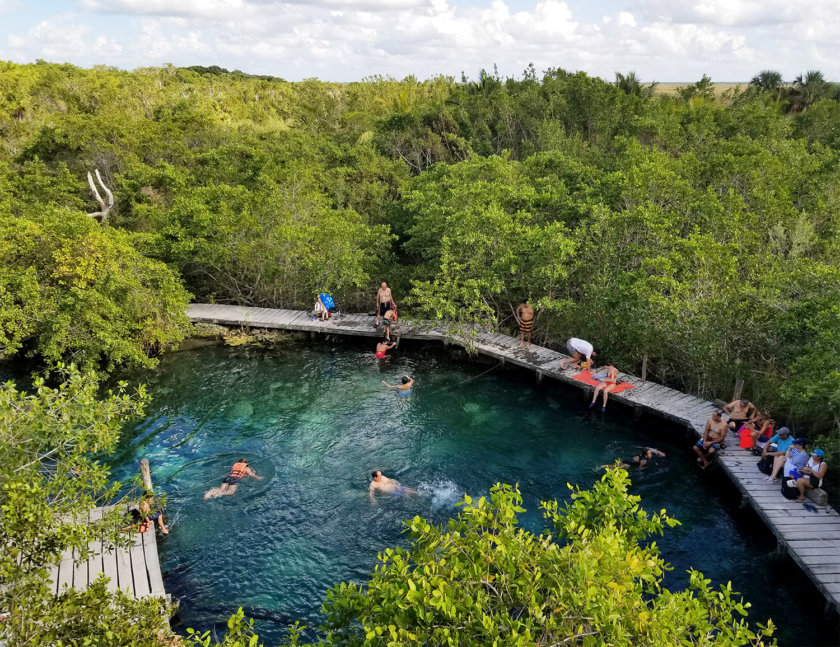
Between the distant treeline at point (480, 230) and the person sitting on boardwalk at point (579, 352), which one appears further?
the person sitting on boardwalk at point (579, 352)

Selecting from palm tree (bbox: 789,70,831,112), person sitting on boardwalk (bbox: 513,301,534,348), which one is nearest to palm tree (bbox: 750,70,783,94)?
palm tree (bbox: 789,70,831,112)

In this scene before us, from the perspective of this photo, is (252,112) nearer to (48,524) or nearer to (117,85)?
A: (117,85)

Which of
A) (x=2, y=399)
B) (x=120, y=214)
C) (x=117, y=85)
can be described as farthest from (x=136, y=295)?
(x=117, y=85)

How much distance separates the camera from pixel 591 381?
1727cm

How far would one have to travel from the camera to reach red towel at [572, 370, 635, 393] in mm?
16906

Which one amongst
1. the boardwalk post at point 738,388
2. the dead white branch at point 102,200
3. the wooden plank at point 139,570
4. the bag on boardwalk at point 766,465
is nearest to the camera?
the wooden plank at point 139,570

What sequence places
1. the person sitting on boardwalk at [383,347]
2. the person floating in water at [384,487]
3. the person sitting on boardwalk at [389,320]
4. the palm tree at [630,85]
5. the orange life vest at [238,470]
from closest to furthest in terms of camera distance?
1. the person floating in water at [384,487]
2. the orange life vest at [238,470]
3. the person sitting on boardwalk at [383,347]
4. the person sitting on boardwalk at [389,320]
5. the palm tree at [630,85]

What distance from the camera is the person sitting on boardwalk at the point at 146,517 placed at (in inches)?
458

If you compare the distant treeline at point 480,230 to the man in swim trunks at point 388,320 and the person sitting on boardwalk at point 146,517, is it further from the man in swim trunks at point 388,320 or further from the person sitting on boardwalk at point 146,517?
the person sitting on boardwalk at point 146,517

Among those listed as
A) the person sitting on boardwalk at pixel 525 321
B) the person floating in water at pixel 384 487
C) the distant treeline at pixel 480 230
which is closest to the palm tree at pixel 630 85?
the distant treeline at pixel 480 230

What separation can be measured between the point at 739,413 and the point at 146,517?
1433 cm

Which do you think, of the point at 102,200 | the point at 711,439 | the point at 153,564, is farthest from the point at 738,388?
the point at 102,200

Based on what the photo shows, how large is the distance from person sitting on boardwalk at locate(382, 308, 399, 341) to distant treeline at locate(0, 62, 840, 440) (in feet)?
3.84

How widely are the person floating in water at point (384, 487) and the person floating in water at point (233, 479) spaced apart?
2989mm
